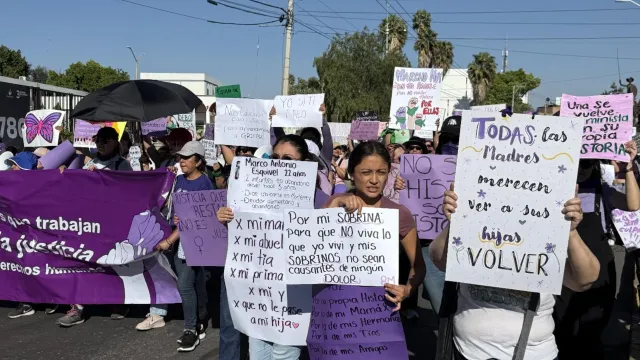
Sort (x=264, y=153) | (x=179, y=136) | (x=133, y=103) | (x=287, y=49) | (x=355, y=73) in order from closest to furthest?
(x=264, y=153)
(x=133, y=103)
(x=179, y=136)
(x=287, y=49)
(x=355, y=73)

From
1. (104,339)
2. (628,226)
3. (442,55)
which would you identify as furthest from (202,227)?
(442,55)

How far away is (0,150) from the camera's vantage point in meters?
7.38

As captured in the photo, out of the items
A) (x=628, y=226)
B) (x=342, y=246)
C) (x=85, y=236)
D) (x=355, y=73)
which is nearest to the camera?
(x=342, y=246)

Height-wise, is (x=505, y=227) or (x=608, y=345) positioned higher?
(x=505, y=227)

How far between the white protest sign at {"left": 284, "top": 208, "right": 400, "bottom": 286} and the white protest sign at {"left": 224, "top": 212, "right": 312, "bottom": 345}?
1.09 feet

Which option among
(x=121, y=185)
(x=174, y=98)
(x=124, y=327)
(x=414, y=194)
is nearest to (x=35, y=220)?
(x=121, y=185)

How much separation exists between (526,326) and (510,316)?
8 cm

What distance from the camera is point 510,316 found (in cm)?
240

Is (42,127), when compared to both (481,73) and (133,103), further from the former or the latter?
(481,73)

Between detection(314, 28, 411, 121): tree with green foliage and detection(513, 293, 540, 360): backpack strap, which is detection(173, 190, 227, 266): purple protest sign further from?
detection(314, 28, 411, 121): tree with green foliage

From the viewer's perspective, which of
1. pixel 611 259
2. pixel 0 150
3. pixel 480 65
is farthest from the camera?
pixel 480 65

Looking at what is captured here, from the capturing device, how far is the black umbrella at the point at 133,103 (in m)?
5.60

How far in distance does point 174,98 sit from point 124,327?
2.33 metres

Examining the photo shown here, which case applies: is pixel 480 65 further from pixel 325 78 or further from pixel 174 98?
pixel 174 98
